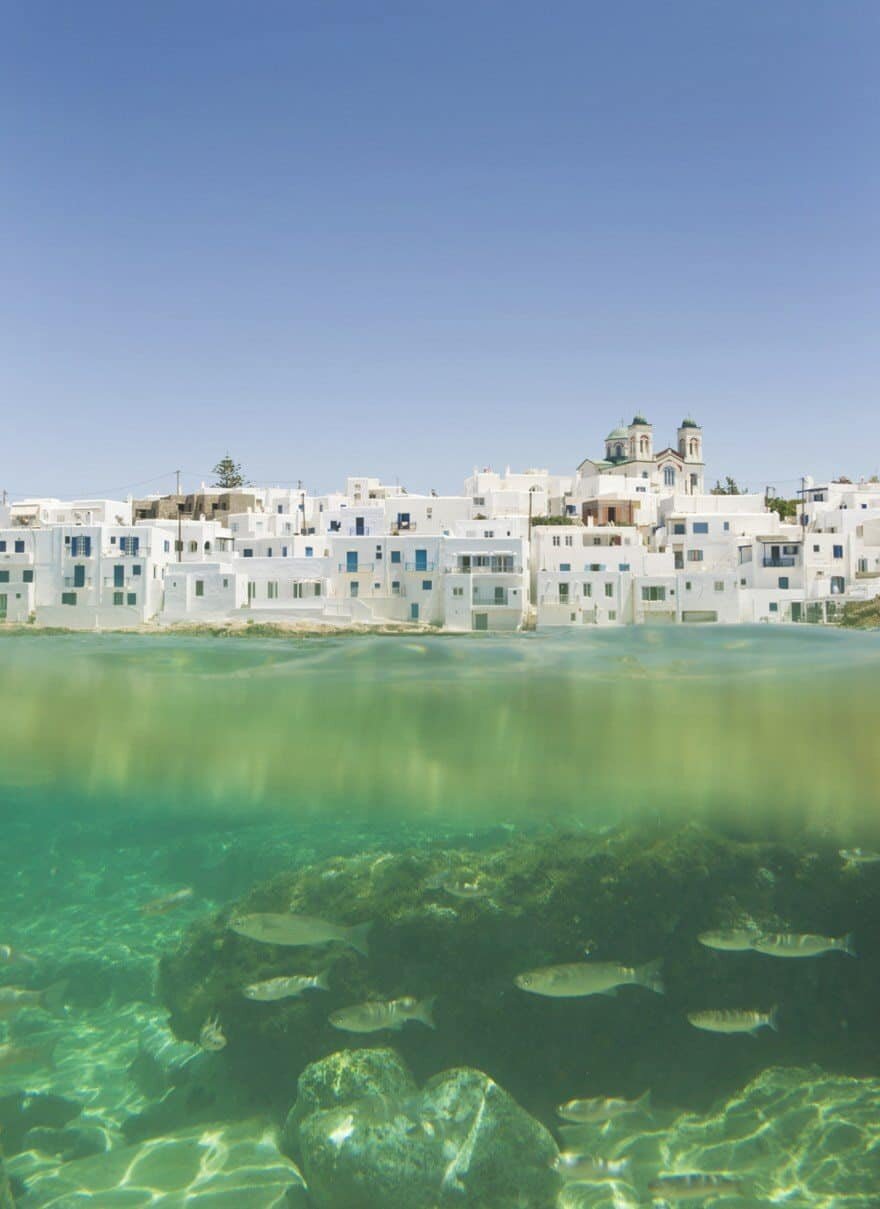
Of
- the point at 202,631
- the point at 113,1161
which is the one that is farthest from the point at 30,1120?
the point at 202,631

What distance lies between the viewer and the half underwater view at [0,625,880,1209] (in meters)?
8.73

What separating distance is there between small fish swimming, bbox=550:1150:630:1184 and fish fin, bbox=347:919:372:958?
3.12 metres

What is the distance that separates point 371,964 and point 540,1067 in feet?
7.84

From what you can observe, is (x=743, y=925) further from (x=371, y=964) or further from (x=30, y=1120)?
(x=30, y=1120)

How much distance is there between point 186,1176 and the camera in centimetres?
882

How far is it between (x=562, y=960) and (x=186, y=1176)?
4.88 metres

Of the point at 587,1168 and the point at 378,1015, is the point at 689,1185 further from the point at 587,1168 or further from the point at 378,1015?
the point at 378,1015

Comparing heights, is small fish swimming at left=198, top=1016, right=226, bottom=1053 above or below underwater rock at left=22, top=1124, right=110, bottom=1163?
above

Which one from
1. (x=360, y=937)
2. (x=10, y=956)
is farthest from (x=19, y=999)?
(x=360, y=937)

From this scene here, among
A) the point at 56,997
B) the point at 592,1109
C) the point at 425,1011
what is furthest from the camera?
the point at 56,997

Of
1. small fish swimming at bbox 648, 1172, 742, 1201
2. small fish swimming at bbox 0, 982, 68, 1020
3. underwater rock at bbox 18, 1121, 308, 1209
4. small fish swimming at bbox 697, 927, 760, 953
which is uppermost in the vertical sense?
small fish swimming at bbox 697, 927, 760, 953

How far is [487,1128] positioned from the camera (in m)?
8.27

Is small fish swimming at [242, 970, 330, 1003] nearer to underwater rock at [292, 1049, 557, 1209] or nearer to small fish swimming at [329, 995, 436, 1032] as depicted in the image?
small fish swimming at [329, 995, 436, 1032]

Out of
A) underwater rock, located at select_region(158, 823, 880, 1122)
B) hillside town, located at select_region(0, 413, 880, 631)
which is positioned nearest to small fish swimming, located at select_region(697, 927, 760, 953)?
underwater rock, located at select_region(158, 823, 880, 1122)
